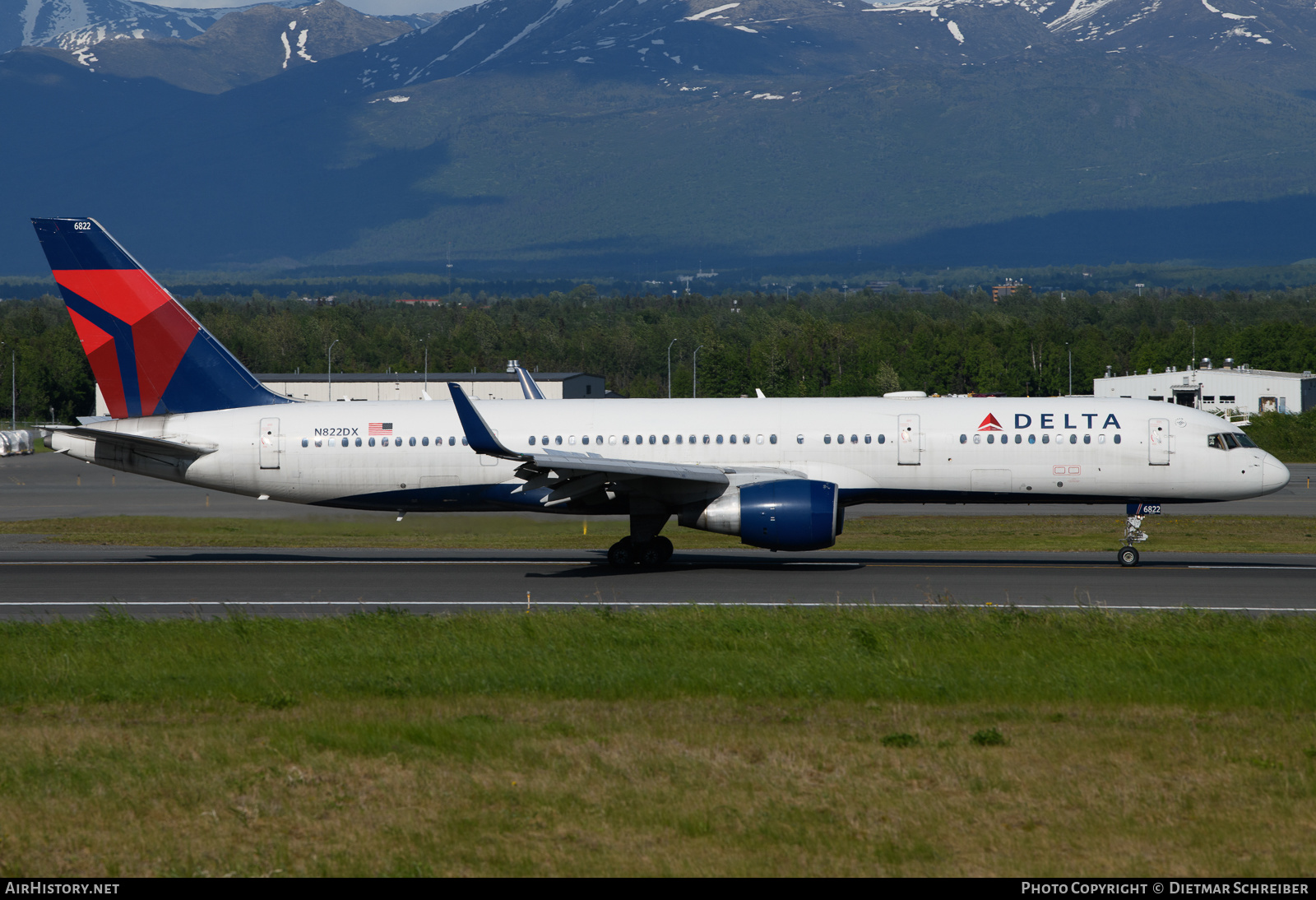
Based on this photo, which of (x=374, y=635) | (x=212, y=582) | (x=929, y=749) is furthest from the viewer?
(x=212, y=582)

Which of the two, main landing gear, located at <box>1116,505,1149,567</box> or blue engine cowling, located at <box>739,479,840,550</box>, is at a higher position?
blue engine cowling, located at <box>739,479,840,550</box>

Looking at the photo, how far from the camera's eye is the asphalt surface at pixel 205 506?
168 ft

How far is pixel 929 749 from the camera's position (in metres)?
14.3

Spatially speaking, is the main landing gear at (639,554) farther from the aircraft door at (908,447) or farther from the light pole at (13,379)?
the light pole at (13,379)

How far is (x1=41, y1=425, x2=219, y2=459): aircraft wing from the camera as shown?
3192 cm

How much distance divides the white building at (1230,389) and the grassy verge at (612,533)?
6674 cm

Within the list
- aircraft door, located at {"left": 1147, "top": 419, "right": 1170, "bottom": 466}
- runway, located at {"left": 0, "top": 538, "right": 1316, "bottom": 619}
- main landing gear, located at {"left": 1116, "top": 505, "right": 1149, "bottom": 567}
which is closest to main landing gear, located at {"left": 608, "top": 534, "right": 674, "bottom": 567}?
runway, located at {"left": 0, "top": 538, "right": 1316, "bottom": 619}

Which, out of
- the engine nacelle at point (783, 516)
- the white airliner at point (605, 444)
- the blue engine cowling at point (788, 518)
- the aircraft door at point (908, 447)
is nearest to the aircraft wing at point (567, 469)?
the white airliner at point (605, 444)

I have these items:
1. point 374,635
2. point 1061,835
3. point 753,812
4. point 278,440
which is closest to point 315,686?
point 374,635

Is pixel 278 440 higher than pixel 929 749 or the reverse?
higher

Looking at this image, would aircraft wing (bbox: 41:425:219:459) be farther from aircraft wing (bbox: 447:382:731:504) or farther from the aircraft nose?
the aircraft nose

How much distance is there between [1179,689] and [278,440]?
23.2 m

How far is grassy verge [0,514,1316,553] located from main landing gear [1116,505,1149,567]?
518 centimetres

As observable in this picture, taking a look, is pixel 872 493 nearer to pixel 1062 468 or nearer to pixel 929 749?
pixel 1062 468
